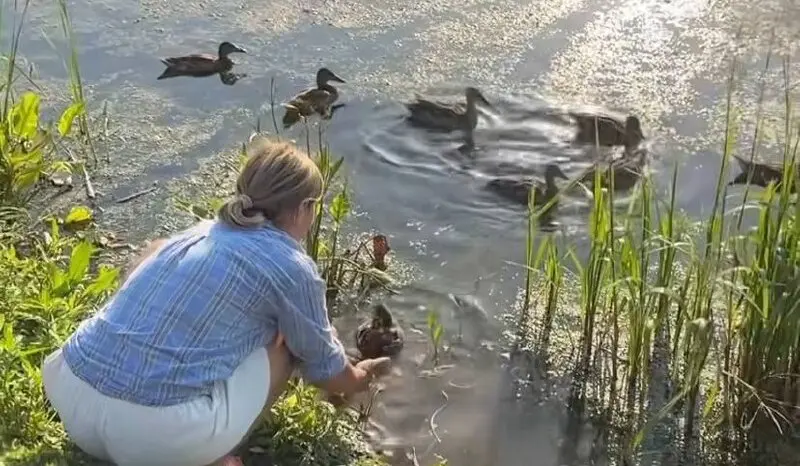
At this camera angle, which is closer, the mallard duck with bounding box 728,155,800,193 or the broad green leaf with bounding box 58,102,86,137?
the mallard duck with bounding box 728,155,800,193

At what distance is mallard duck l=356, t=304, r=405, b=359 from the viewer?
4503 mm

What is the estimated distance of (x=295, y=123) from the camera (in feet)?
20.8

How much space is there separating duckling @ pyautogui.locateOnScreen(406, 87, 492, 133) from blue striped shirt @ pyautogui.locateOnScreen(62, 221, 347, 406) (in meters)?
3.08

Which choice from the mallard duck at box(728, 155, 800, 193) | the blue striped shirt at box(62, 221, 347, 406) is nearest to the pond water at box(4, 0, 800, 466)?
the mallard duck at box(728, 155, 800, 193)

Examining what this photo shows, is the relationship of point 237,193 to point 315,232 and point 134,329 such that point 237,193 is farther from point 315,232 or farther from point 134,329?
point 315,232

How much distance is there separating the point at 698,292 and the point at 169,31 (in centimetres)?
485

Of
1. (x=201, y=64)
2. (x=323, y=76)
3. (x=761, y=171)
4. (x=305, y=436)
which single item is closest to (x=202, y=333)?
(x=305, y=436)

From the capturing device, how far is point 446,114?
6.30 meters

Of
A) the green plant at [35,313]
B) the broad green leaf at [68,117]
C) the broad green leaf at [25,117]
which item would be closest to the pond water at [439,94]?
the broad green leaf at [68,117]

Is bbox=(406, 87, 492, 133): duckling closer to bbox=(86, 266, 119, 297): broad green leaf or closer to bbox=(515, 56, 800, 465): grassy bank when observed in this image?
bbox=(515, 56, 800, 465): grassy bank

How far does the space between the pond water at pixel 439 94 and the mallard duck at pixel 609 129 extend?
10 cm

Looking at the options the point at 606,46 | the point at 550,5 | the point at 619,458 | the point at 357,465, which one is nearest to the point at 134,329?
the point at 357,465

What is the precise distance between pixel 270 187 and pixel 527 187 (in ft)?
8.58

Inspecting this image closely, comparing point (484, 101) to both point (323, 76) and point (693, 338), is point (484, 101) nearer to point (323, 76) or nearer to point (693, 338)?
point (323, 76)
